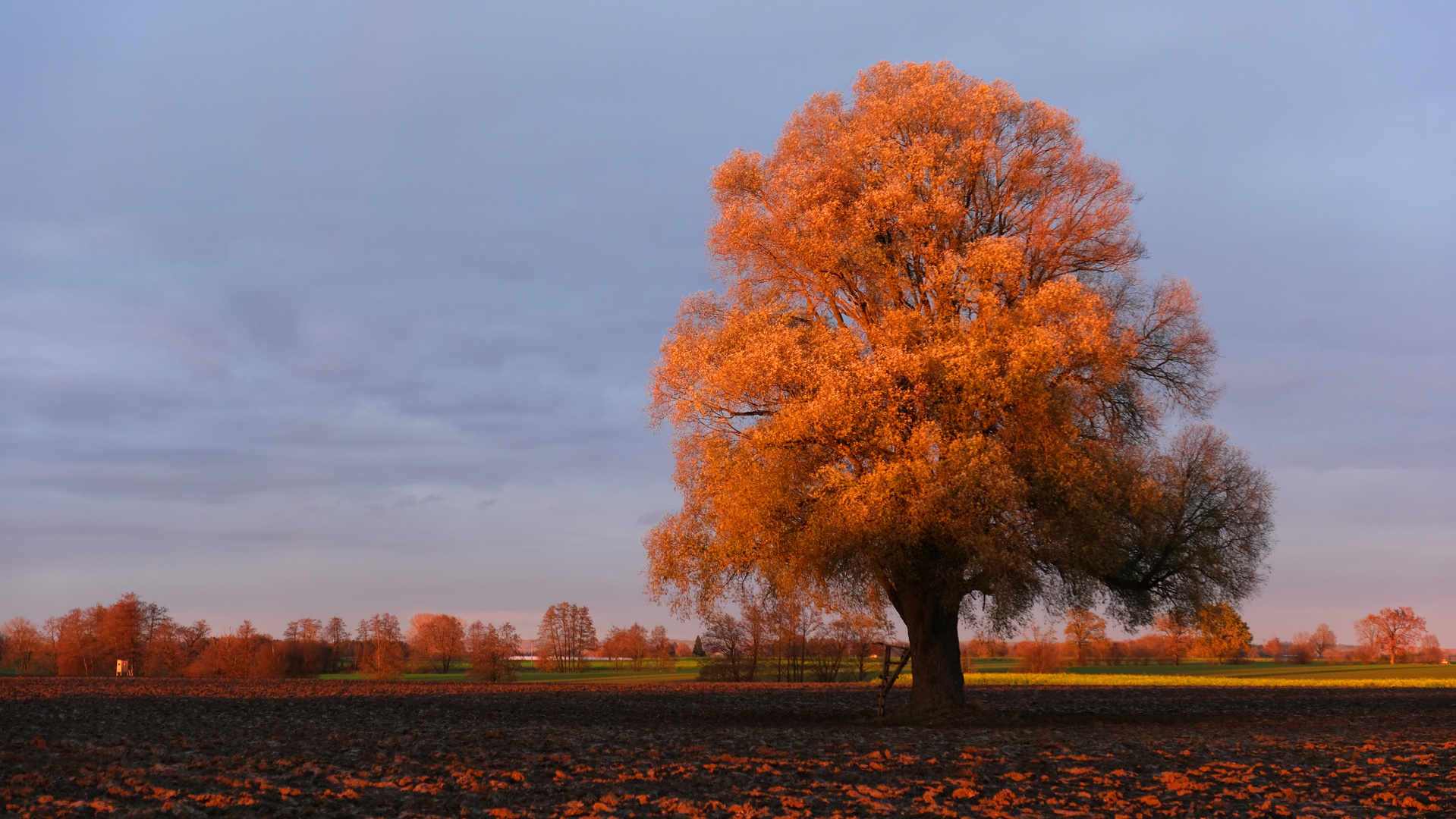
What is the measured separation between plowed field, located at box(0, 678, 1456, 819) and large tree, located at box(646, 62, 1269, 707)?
131 inches

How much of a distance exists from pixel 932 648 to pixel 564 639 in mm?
57610

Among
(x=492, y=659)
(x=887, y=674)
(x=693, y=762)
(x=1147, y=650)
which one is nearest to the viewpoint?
(x=693, y=762)

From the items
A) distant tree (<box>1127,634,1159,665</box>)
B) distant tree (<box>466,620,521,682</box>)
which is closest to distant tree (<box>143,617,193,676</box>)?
distant tree (<box>466,620,521,682</box>)

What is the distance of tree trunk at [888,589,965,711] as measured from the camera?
2303 cm

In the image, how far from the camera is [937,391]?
69.2 ft

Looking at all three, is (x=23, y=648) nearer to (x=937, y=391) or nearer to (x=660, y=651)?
(x=660, y=651)

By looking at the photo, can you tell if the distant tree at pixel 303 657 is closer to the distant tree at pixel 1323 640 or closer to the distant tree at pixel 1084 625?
the distant tree at pixel 1084 625

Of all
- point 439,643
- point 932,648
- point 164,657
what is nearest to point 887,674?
point 932,648

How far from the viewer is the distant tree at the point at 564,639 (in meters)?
75.9

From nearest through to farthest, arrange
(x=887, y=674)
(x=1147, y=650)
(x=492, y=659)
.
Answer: (x=887, y=674) → (x=492, y=659) → (x=1147, y=650)

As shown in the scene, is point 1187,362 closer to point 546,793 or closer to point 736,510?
point 736,510

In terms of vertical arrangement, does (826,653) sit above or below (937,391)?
below

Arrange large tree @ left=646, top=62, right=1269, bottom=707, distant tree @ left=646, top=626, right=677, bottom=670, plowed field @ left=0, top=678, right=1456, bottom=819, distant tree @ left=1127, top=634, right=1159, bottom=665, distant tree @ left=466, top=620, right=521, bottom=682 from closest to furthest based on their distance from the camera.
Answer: plowed field @ left=0, top=678, right=1456, bottom=819 < large tree @ left=646, top=62, right=1269, bottom=707 < distant tree @ left=466, top=620, right=521, bottom=682 < distant tree @ left=646, top=626, right=677, bottom=670 < distant tree @ left=1127, top=634, right=1159, bottom=665

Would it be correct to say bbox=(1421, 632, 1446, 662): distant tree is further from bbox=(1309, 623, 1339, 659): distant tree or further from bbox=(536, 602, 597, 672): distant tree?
bbox=(536, 602, 597, 672): distant tree
